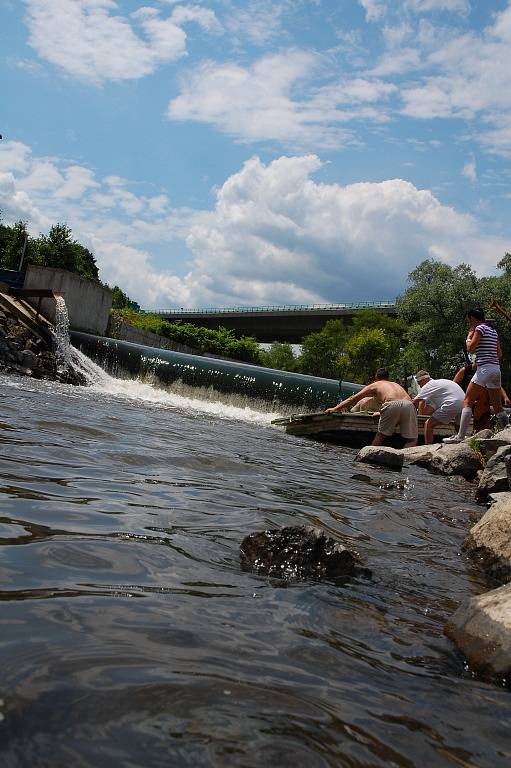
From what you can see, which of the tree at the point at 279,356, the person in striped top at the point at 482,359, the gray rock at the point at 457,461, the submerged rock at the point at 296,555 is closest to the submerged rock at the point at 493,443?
the gray rock at the point at 457,461

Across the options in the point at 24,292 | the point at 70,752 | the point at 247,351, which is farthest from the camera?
the point at 247,351

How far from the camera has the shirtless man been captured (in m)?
11.6

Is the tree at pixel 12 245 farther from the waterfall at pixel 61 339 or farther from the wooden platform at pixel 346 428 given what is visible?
A: the wooden platform at pixel 346 428

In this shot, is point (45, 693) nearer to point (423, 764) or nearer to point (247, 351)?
point (423, 764)

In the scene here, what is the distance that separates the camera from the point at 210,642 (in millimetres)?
2400

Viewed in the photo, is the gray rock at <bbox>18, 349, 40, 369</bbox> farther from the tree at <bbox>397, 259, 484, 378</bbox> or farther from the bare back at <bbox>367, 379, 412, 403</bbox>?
the tree at <bbox>397, 259, 484, 378</bbox>

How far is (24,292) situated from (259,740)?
24.3 meters

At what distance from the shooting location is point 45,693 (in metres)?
1.85

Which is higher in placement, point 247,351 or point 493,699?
point 247,351

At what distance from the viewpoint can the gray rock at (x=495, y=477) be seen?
7.18 m

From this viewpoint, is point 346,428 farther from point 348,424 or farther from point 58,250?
point 58,250

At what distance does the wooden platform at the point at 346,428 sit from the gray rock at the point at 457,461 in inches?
143

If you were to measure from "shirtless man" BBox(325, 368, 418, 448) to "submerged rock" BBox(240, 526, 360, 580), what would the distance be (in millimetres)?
7846

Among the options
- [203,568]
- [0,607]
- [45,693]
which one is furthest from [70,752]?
[203,568]
